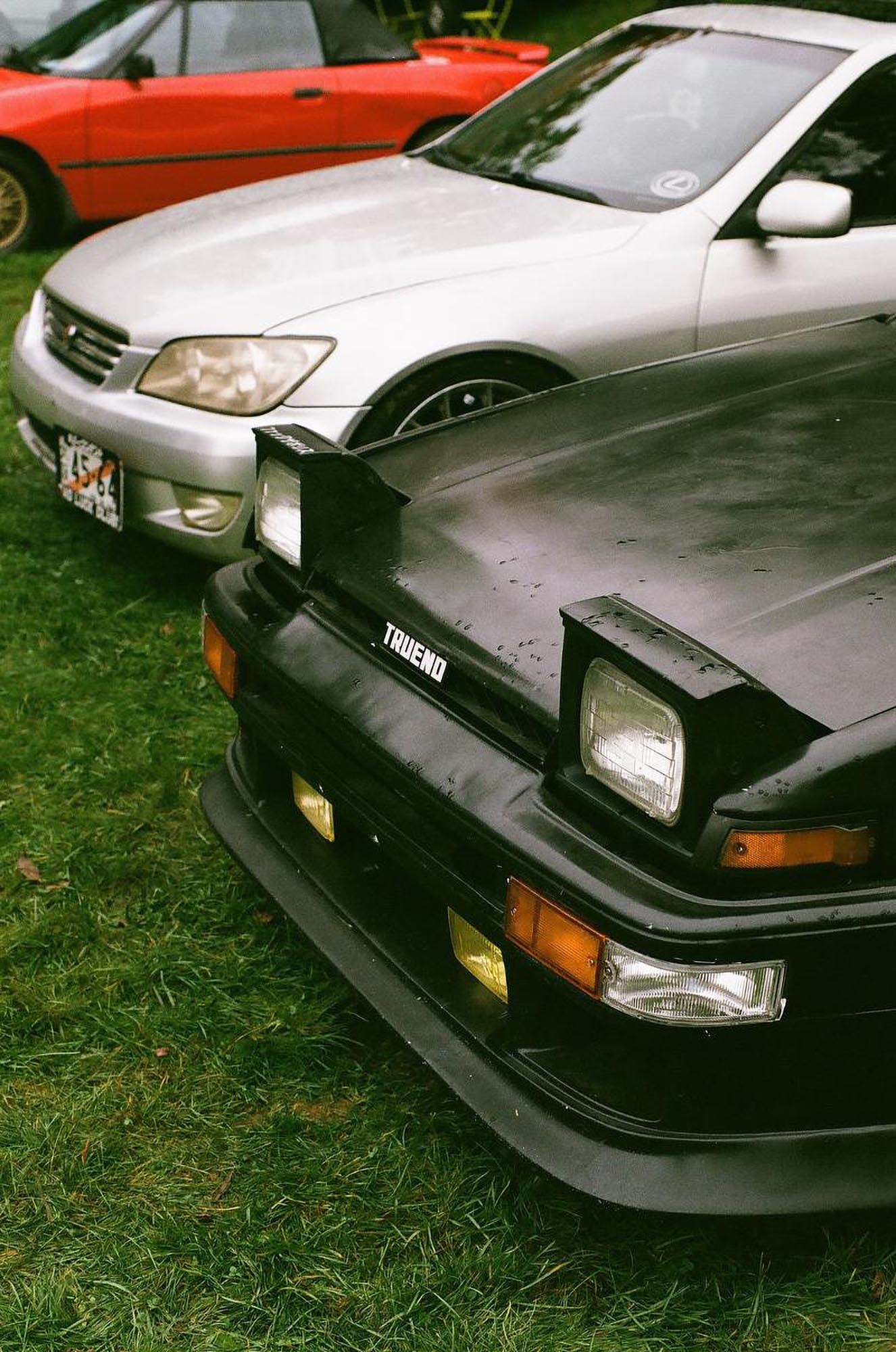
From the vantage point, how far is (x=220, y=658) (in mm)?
2631

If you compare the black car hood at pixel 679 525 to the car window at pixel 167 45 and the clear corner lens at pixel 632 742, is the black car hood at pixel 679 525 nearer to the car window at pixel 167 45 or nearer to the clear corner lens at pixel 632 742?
the clear corner lens at pixel 632 742

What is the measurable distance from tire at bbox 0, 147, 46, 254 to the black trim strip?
198 millimetres

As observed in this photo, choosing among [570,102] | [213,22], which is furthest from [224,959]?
[213,22]

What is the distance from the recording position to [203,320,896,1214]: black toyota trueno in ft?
5.62

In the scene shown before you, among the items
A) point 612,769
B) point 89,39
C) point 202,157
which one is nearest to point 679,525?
point 612,769

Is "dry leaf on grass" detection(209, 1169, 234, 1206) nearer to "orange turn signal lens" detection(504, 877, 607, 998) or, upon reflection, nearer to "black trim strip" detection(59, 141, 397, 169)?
"orange turn signal lens" detection(504, 877, 607, 998)

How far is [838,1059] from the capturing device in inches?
71.4

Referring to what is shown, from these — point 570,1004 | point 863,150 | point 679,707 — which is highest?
point 863,150

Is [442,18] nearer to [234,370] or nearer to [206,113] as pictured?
[206,113]

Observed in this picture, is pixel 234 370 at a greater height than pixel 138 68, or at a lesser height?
lesser

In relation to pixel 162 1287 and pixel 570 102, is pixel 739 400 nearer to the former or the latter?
pixel 162 1287

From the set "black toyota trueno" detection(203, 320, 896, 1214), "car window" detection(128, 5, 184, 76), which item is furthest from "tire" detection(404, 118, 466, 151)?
"black toyota trueno" detection(203, 320, 896, 1214)

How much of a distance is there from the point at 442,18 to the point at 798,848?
44.4ft

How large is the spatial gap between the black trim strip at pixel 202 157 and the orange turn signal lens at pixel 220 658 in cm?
511
